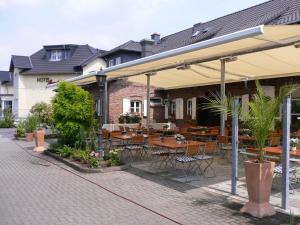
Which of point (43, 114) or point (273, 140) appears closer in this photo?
point (273, 140)

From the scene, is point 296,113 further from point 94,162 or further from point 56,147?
point 56,147

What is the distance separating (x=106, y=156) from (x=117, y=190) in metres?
2.96

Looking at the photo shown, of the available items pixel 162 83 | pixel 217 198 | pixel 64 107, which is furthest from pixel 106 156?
pixel 162 83

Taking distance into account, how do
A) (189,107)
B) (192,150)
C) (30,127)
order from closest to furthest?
(192,150), (30,127), (189,107)

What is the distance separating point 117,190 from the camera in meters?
7.19

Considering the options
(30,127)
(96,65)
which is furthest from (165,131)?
(96,65)

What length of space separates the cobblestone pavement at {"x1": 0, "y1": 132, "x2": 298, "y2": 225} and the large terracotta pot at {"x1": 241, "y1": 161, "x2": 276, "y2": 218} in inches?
5.8

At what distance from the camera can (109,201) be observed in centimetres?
642

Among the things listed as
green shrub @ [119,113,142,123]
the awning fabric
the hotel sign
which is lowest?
green shrub @ [119,113,142,123]

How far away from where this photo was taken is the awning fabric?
7.18 metres

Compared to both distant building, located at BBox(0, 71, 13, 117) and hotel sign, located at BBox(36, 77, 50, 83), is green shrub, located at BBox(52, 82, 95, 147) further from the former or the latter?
distant building, located at BBox(0, 71, 13, 117)

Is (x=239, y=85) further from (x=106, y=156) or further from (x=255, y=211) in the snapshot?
(x=255, y=211)

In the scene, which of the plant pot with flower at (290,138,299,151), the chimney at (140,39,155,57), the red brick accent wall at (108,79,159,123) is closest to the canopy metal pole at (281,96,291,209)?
the plant pot with flower at (290,138,299,151)

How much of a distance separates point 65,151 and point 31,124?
7914 mm
